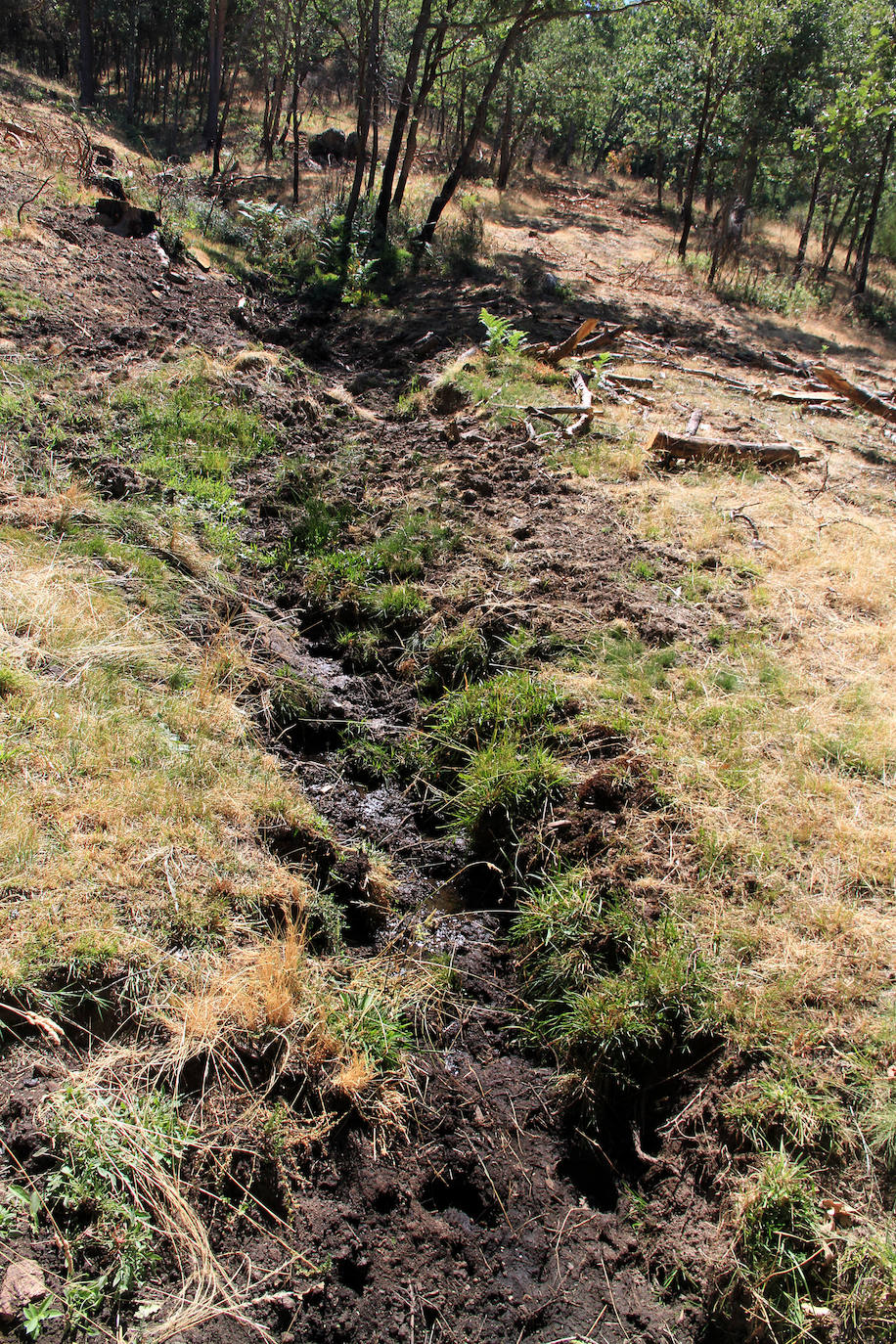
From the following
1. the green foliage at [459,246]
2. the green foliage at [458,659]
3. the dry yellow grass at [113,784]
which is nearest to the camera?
the dry yellow grass at [113,784]

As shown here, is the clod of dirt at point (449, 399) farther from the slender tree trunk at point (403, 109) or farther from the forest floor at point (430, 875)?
the slender tree trunk at point (403, 109)

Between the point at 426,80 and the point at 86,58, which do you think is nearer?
the point at 426,80

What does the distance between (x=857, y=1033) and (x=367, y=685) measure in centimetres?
306

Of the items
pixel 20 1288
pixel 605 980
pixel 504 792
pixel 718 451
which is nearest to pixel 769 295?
pixel 718 451

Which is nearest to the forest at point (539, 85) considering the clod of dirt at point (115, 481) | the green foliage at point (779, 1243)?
the clod of dirt at point (115, 481)

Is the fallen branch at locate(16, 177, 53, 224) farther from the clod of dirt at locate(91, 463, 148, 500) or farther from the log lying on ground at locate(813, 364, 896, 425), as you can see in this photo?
the log lying on ground at locate(813, 364, 896, 425)

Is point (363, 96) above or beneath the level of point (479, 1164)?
above

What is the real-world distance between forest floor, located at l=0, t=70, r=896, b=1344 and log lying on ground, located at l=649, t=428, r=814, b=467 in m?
0.26

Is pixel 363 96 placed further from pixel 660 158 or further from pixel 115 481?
pixel 660 158

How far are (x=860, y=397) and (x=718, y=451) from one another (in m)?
4.43

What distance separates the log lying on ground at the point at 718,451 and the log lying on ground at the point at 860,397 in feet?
11.1

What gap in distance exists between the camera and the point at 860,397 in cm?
992

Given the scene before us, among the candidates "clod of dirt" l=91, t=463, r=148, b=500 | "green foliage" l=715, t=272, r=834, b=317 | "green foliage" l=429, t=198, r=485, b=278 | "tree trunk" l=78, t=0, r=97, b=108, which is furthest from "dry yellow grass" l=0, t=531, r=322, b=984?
"tree trunk" l=78, t=0, r=97, b=108

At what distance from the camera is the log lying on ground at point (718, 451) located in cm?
678
